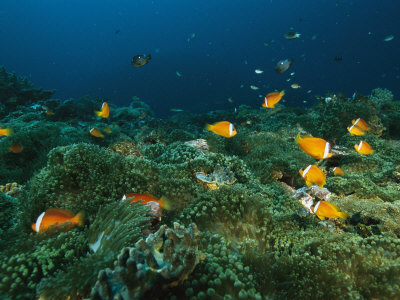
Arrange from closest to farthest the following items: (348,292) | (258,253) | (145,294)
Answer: (145,294) → (348,292) → (258,253)

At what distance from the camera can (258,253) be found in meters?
2.07

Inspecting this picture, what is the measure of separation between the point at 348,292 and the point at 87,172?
309 centimetres

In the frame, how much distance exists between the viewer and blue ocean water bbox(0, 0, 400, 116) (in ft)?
337

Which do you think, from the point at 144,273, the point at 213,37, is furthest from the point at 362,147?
the point at 213,37

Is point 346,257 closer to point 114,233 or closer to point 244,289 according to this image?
point 244,289

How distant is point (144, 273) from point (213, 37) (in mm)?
130126

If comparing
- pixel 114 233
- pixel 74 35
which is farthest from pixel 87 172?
pixel 74 35

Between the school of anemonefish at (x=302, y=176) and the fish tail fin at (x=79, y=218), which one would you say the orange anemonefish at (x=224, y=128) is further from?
the fish tail fin at (x=79, y=218)

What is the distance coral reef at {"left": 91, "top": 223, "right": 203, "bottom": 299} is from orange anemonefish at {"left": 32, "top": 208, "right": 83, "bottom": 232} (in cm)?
114

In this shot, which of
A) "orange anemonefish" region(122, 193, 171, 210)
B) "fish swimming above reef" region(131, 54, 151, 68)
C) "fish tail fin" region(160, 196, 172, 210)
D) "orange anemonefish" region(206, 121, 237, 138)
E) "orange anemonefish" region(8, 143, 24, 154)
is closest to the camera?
"orange anemonefish" region(122, 193, 171, 210)

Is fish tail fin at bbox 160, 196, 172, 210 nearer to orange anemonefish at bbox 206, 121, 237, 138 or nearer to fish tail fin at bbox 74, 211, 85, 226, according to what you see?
fish tail fin at bbox 74, 211, 85, 226

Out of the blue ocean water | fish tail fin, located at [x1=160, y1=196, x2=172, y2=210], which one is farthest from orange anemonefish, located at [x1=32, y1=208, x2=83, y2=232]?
the blue ocean water

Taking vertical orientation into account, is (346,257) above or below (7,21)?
below

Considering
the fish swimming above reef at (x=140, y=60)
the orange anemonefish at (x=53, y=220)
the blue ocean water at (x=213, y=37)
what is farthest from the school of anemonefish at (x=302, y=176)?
the blue ocean water at (x=213, y=37)
